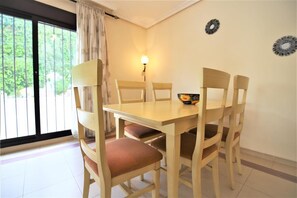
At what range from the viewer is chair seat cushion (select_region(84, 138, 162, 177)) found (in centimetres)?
82

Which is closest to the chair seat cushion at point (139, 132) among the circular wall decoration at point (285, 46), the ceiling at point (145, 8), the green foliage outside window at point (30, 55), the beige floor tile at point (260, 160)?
the beige floor tile at point (260, 160)

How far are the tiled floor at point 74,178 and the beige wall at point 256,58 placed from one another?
1.25ft

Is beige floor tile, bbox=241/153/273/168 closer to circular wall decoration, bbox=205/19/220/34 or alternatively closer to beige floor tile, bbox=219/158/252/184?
beige floor tile, bbox=219/158/252/184

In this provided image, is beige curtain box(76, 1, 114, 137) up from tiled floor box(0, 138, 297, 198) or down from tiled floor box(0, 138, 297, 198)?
up

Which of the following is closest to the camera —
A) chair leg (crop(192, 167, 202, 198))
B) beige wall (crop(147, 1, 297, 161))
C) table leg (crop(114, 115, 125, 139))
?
chair leg (crop(192, 167, 202, 198))

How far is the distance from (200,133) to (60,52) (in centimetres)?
263

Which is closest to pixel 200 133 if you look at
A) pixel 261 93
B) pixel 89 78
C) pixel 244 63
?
pixel 89 78

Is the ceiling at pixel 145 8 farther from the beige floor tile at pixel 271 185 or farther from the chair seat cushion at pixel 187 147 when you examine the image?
the beige floor tile at pixel 271 185

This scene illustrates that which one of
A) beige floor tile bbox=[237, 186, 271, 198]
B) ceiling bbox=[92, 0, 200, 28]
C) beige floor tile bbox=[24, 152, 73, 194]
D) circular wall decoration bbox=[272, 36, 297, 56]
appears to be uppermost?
ceiling bbox=[92, 0, 200, 28]

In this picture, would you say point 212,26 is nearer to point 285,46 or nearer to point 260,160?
point 285,46

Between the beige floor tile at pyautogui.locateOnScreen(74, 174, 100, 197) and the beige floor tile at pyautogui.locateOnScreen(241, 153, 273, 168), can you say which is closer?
the beige floor tile at pyautogui.locateOnScreen(74, 174, 100, 197)

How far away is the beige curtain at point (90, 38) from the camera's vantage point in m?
2.39

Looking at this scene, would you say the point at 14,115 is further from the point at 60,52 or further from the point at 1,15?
the point at 1,15

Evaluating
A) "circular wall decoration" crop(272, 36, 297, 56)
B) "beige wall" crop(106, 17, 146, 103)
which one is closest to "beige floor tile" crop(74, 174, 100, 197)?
"beige wall" crop(106, 17, 146, 103)
